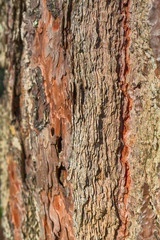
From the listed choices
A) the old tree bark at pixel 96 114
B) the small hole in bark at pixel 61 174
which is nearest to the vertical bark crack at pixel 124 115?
the old tree bark at pixel 96 114

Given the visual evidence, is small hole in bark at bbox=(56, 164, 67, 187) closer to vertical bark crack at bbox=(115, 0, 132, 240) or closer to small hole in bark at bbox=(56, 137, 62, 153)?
small hole in bark at bbox=(56, 137, 62, 153)

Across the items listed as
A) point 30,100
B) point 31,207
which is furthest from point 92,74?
point 31,207

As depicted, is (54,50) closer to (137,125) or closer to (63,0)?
(63,0)

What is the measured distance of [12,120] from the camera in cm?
126

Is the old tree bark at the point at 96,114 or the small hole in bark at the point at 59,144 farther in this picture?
the small hole in bark at the point at 59,144

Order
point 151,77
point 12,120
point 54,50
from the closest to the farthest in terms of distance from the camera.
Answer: point 151,77
point 54,50
point 12,120

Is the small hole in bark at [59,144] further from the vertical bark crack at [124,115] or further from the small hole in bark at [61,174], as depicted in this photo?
the vertical bark crack at [124,115]

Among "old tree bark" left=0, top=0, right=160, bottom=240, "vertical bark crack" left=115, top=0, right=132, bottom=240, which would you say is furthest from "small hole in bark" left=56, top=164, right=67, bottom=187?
"vertical bark crack" left=115, top=0, right=132, bottom=240

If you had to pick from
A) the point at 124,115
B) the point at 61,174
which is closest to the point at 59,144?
the point at 61,174

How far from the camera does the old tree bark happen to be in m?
0.85

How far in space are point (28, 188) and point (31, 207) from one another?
8cm

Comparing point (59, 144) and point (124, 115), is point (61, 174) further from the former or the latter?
point (124, 115)

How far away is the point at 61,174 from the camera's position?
993mm

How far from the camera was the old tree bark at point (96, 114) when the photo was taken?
85cm
